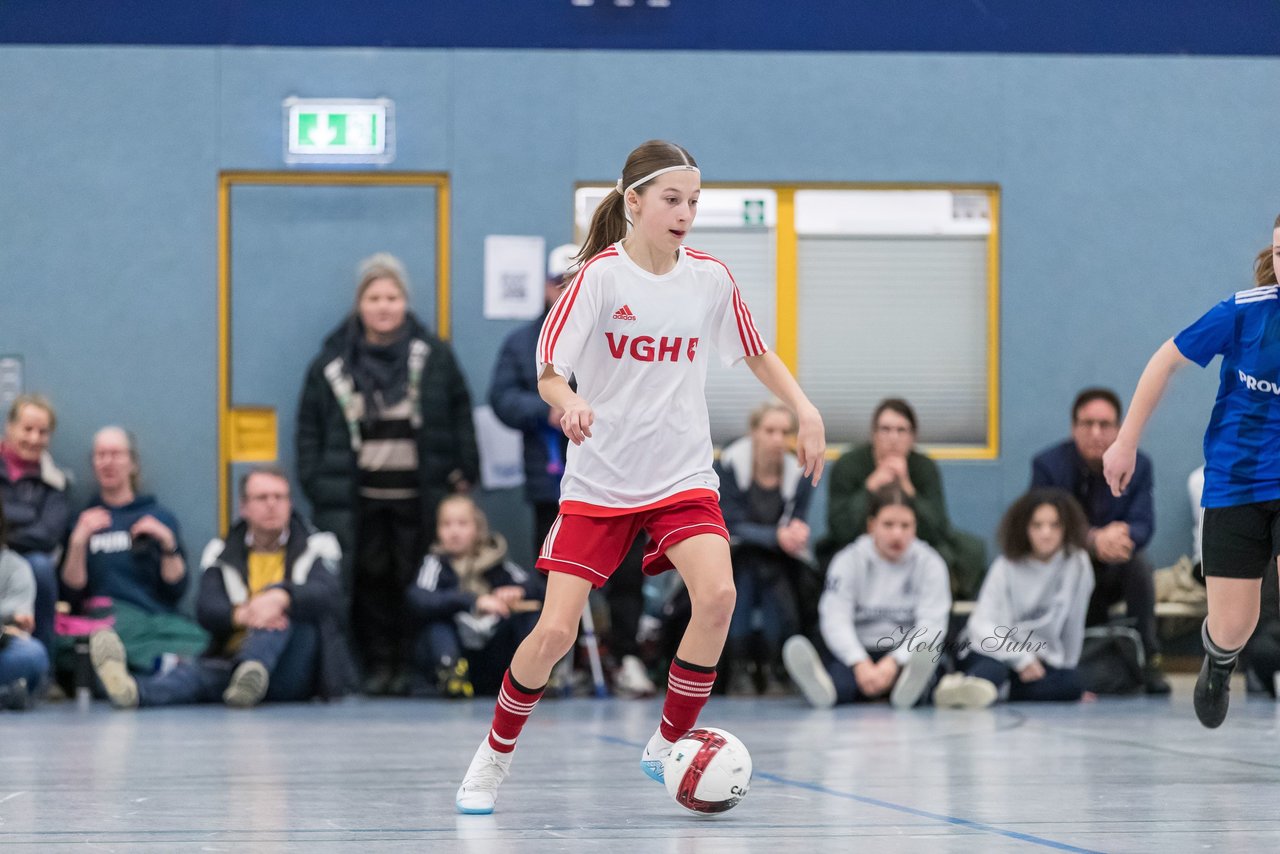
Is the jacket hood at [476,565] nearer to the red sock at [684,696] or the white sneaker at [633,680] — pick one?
the white sneaker at [633,680]

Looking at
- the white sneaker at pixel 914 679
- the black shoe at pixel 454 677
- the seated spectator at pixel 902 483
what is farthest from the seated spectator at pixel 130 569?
the white sneaker at pixel 914 679

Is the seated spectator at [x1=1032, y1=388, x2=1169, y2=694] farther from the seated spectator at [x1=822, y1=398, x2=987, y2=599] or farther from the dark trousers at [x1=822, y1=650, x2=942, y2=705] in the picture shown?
the dark trousers at [x1=822, y1=650, x2=942, y2=705]

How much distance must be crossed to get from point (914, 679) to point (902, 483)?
4.56 ft

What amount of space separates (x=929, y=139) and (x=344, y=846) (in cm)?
797

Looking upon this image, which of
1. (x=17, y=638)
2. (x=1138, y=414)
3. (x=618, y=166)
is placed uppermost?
(x=618, y=166)

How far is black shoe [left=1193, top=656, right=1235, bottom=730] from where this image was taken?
21.0ft

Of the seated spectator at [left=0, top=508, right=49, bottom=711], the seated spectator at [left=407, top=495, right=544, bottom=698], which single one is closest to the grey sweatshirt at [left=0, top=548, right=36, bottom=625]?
the seated spectator at [left=0, top=508, right=49, bottom=711]

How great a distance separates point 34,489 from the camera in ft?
33.5

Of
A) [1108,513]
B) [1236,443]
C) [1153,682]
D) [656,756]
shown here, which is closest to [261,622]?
[656,756]

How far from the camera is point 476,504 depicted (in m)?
10.7

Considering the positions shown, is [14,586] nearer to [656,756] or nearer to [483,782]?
[483,782]

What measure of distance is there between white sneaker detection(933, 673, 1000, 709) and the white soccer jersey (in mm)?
4253

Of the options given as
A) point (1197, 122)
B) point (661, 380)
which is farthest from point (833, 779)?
point (1197, 122)

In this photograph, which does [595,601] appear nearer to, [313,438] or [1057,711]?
[313,438]
